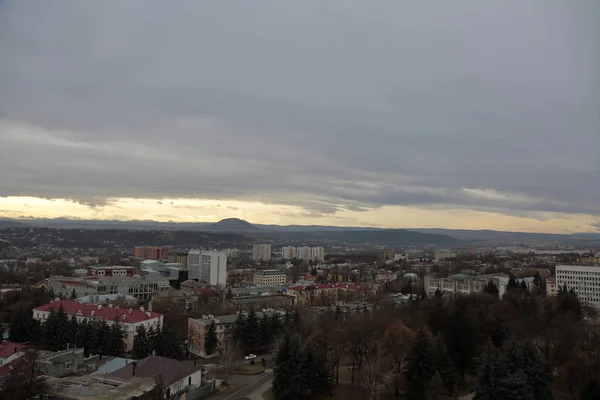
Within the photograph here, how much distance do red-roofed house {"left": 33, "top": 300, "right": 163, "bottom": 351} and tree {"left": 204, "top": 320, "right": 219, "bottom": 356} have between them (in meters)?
2.52

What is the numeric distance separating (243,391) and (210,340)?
5822 mm

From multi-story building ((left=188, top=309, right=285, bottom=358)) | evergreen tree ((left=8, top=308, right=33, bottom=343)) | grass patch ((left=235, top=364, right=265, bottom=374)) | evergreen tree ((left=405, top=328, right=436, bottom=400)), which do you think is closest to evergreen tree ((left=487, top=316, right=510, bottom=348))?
evergreen tree ((left=405, top=328, right=436, bottom=400))

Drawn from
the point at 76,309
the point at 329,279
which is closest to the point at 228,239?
the point at 329,279

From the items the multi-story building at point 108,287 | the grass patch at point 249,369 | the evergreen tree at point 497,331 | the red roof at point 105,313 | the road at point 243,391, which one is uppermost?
the evergreen tree at point 497,331

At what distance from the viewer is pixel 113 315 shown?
21.7m

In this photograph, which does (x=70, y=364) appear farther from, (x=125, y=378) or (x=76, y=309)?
(x=76, y=309)

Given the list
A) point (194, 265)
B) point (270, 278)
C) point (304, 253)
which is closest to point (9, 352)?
point (270, 278)

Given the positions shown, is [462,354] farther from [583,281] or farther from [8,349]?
[583,281]

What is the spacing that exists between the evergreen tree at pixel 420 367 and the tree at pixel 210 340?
9.93 m

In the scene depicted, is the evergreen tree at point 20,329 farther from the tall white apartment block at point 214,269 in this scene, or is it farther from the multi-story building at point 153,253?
the multi-story building at point 153,253

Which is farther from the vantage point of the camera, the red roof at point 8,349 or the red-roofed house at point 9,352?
the red roof at point 8,349

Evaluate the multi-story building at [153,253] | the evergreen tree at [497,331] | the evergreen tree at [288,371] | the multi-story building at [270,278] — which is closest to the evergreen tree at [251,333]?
the evergreen tree at [288,371]

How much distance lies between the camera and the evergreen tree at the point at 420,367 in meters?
13.4

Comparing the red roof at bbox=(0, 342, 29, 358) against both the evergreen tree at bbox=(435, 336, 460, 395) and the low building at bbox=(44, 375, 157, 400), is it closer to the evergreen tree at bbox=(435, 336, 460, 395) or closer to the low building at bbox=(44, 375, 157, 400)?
the low building at bbox=(44, 375, 157, 400)
